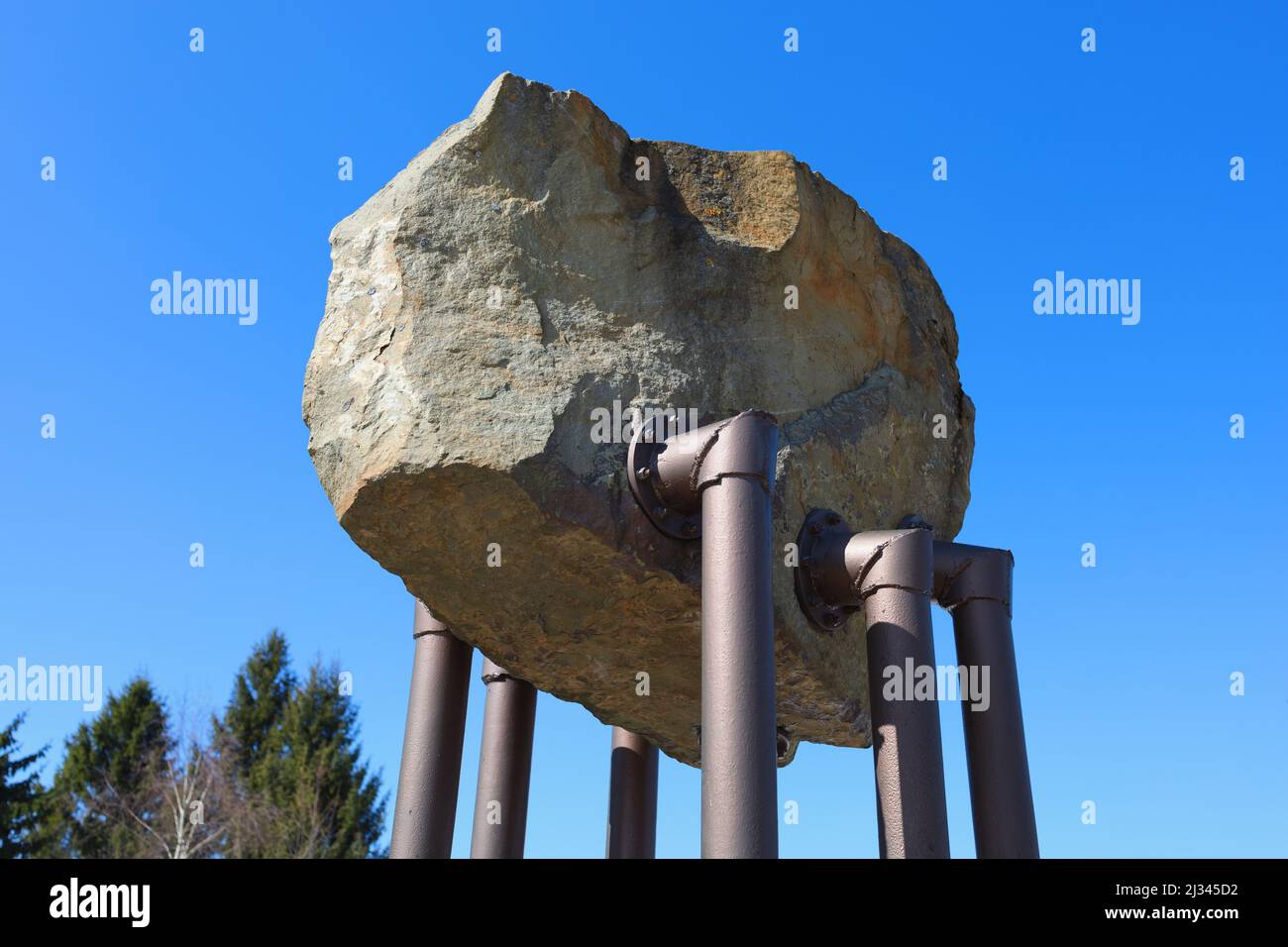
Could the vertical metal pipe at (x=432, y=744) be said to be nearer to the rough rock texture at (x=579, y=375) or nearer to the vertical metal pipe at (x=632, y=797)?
the rough rock texture at (x=579, y=375)

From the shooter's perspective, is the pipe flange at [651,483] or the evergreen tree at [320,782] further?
the evergreen tree at [320,782]

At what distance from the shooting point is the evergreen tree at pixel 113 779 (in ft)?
85.8

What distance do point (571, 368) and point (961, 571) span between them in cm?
262

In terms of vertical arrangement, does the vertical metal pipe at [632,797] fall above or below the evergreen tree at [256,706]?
below

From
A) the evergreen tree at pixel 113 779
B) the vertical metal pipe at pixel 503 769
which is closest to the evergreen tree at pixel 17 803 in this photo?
the evergreen tree at pixel 113 779

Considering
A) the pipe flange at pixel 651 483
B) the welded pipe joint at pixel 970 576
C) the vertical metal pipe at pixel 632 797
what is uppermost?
the pipe flange at pixel 651 483

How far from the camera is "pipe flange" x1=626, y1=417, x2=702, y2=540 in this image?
584cm

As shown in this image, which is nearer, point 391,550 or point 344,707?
point 391,550

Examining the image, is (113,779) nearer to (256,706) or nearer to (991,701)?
(256,706)

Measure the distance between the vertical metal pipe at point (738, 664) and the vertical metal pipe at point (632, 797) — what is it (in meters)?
3.61

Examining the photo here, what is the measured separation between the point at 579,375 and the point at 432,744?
253 centimetres
